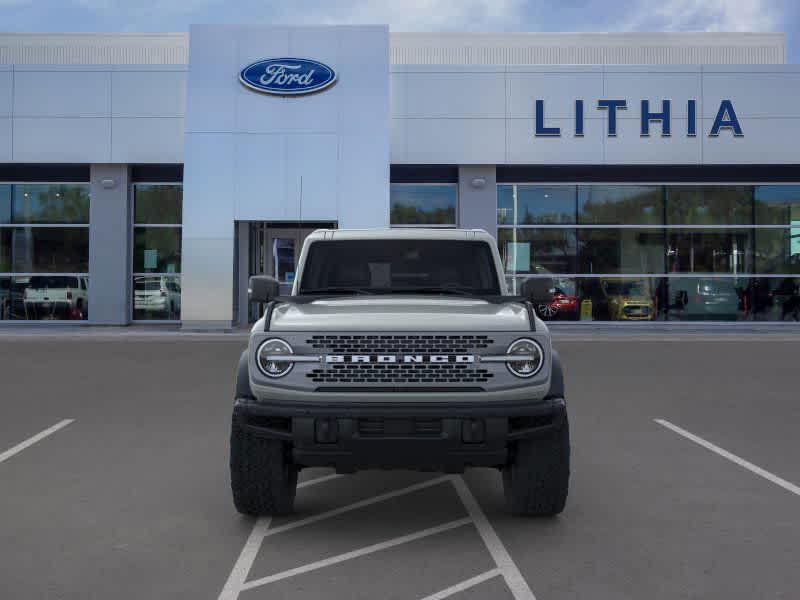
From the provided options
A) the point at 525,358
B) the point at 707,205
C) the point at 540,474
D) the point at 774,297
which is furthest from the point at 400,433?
the point at 774,297

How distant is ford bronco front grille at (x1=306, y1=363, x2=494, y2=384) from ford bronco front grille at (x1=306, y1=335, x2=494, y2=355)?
0.27 feet

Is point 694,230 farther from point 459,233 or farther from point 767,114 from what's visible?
point 459,233

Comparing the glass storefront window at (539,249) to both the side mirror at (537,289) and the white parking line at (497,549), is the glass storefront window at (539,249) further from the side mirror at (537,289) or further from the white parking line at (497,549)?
the side mirror at (537,289)

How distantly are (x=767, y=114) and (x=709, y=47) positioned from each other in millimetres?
7127

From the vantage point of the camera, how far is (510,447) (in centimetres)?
538

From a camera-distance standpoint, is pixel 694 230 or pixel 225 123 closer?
pixel 225 123

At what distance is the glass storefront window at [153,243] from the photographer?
26875mm

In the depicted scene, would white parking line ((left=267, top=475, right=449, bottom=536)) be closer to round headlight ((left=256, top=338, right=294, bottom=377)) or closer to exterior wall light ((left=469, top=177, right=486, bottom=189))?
round headlight ((left=256, top=338, right=294, bottom=377))

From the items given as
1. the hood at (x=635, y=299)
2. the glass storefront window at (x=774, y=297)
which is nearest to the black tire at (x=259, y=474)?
the hood at (x=635, y=299)

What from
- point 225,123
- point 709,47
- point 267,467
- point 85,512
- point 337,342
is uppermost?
point 709,47

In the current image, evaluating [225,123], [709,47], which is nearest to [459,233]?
[225,123]

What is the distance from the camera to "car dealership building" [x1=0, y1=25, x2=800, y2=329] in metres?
24.3

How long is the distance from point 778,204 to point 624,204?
15.5 feet

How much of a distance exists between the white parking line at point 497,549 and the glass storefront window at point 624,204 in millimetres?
21189
